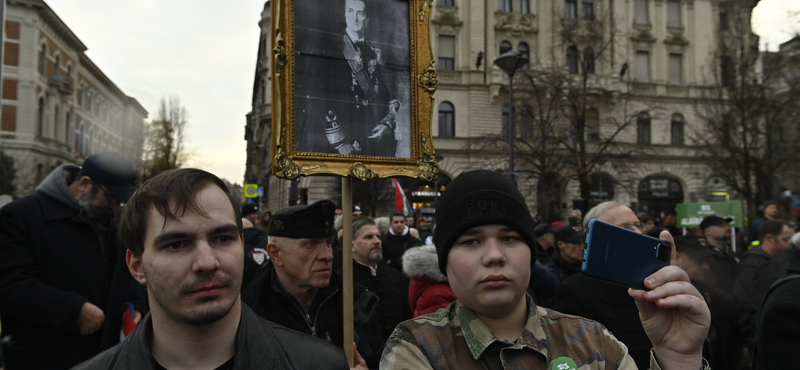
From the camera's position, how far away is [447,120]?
116ft

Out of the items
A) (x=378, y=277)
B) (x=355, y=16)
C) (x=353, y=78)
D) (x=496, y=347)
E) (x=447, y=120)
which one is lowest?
(x=378, y=277)

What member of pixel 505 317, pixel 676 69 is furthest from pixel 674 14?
pixel 505 317

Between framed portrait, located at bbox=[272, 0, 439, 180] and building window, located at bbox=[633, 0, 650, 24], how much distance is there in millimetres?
39527

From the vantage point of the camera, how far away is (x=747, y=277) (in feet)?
19.6

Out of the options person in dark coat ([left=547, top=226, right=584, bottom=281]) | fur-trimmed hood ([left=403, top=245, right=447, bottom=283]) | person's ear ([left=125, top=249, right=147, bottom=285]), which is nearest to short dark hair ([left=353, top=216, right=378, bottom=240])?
fur-trimmed hood ([left=403, top=245, right=447, bottom=283])

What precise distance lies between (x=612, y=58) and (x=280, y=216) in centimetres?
3720

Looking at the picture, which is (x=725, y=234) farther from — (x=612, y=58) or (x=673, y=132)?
(x=673, y=132)

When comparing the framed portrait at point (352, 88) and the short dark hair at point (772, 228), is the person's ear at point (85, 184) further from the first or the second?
the short dark hair at point (772, 228)

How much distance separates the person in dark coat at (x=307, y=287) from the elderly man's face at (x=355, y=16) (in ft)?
3.89

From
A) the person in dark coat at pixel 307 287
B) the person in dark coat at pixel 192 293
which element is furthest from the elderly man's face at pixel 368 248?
the person in dark coat at pixel 192 293

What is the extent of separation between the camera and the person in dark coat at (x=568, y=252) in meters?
5.23

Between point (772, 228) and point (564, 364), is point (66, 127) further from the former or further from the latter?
point (564, 364)

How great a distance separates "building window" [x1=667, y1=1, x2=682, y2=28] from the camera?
38594 mm

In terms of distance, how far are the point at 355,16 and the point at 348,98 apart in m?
0.54
